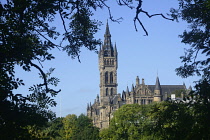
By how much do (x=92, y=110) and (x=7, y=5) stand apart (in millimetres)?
152152

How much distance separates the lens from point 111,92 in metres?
150

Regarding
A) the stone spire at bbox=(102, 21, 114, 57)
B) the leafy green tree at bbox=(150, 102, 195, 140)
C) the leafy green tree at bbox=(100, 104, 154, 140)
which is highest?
the stone spire at bbox=(102, 21, 114, 57)

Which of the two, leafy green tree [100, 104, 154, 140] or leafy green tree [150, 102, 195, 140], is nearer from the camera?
leafy green tree [150, 102, 195, 140]

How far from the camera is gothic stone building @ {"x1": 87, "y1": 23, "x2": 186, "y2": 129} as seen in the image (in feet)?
377

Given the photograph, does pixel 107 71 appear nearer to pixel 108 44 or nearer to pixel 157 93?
pixel 108 44

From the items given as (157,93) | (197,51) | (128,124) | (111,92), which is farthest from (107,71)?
(197,51)

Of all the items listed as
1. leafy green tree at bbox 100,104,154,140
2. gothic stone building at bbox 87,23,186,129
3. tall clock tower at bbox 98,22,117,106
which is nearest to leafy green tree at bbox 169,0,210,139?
leafy green tree at bbox 100,104,154,140

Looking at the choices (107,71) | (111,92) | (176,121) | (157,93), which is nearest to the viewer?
(176,121)

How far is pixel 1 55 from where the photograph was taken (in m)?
11.8

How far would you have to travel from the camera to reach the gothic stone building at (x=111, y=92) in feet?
377

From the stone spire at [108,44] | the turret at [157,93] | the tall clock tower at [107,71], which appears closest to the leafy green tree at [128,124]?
the turret at [157,93]

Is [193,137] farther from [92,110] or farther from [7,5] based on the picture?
[92,110]

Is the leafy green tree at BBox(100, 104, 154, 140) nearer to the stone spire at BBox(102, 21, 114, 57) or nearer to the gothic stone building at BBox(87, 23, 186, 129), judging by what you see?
the gothic stone building at BBox(87, 23, 186, 129)

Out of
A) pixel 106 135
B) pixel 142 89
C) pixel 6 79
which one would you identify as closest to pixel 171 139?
pixel 6 79
